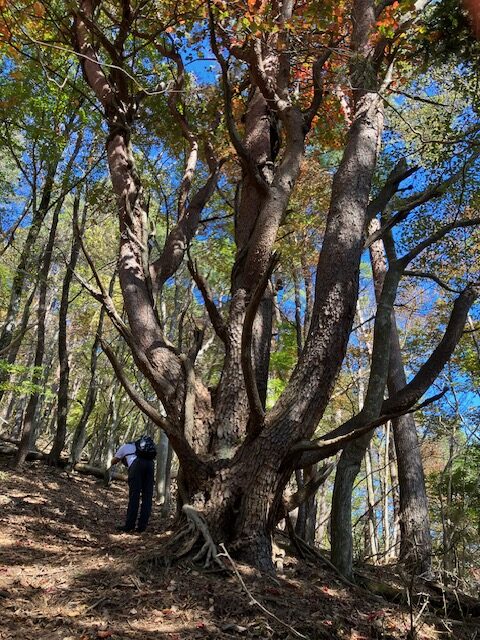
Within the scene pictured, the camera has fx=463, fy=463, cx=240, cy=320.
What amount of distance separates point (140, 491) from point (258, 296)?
426cm

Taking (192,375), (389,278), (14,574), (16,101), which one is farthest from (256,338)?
(16,101)

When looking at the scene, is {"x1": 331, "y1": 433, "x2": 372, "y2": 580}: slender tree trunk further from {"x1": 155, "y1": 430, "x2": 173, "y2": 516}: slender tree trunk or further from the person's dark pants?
{"x1": 155, "y1": 430, "x2": 173, "y2": 516}: slender tree trunk

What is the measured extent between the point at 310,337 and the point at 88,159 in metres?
10.00

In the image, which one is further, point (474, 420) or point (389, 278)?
point (474, 420)

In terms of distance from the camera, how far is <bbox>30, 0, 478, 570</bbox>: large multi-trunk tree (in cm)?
364

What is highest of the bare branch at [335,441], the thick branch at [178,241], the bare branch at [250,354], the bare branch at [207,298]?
the thick branch at [178,241]

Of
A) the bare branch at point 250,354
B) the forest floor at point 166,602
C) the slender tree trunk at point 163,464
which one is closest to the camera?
the forest floor at point 166,602

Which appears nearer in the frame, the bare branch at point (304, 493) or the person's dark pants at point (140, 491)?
the bare branch at point (304, 493)

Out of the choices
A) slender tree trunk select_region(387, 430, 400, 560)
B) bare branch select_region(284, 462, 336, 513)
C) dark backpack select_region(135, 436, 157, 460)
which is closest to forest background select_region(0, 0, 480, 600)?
bare branch select_region(284, 462, 336, 513)

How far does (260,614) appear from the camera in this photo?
292 cm

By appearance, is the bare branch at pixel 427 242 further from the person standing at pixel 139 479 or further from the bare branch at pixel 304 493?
the person standing at pixel 139 479

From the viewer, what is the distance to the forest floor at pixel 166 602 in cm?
270

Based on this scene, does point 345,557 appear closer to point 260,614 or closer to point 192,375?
point 260,614

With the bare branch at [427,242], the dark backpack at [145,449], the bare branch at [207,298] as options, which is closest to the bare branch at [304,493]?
the bare branch at [207,298]
